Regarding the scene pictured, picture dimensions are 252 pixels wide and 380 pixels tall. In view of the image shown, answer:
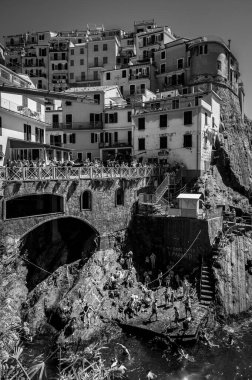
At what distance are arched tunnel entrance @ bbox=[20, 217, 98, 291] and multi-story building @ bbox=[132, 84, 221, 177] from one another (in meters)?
14.9

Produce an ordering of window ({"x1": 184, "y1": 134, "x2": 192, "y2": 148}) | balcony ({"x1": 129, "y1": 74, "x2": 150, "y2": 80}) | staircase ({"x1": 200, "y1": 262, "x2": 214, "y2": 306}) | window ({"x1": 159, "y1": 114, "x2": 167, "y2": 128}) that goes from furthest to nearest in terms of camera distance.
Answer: balcony ({"x1": 129, "y1": 74, "x2": 150, "y2": 80}) → window ({"x1": 159, "y1": 114, "x2": 167, "y2": 128}) → window ({"x1": 184, "y1": 134, "x2": 192, "y2": 148}) → staircase ({"x1": 200, "y1": 262, "x2": 214, "y2": 306})

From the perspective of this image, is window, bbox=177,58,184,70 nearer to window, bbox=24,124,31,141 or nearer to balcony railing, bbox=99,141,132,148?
balcony railing, bbox=99,141,132,148

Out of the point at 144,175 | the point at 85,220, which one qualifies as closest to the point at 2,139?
the point at 85,220

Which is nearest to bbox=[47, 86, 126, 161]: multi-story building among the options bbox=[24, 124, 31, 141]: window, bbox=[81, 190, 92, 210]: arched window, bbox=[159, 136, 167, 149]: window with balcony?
bbox=[159, 136, 167, 149]: window with balcony

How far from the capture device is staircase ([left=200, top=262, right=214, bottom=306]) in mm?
29453

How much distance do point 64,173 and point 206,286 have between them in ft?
54.9

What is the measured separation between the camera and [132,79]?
63.1 metres

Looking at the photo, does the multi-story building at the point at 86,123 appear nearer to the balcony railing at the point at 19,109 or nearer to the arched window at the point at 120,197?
the balcony railing at the point at 19,109

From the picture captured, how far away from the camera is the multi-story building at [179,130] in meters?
41.6

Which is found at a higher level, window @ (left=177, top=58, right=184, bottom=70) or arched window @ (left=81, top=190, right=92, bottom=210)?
window @ (left=177, top=58, right=184, bottom=70)

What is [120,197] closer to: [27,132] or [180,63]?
[27,132]

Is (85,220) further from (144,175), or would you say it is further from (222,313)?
(222,313)

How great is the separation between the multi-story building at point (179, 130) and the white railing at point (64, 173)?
6.29 m

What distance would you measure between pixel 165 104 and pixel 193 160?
28.9 feet
